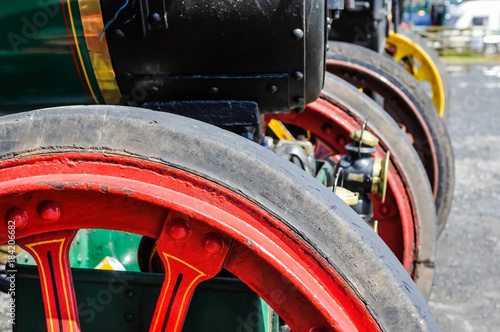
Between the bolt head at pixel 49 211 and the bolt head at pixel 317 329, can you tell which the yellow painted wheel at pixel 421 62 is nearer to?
the bolt head at pixel 317 329

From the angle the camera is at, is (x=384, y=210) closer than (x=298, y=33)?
No

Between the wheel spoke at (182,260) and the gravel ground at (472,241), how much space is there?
124 cm

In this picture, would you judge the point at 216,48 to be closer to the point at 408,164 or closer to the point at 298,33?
the point at 298,33

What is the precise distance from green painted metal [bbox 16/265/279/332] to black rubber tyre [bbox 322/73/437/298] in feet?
2.48

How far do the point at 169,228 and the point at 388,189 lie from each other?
39.8 inches

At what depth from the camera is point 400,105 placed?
7.83 ft

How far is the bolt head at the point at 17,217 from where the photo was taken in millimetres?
812

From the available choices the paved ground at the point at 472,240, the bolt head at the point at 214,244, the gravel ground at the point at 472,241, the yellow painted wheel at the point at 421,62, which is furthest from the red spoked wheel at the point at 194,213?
the yellow painted wheel at the point at 421,62

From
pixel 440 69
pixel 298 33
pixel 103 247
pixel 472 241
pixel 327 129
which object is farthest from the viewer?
pixel 440 69

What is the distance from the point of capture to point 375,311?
77 cm

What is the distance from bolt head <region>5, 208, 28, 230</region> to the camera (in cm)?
81

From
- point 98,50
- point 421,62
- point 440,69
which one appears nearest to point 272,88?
point 98,50

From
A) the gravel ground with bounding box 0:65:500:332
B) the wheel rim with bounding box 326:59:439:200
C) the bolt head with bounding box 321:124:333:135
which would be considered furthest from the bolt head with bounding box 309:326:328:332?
the wheel rim with bounding box 326:59:439:200

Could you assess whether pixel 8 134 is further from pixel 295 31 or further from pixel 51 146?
pixel 295 31
